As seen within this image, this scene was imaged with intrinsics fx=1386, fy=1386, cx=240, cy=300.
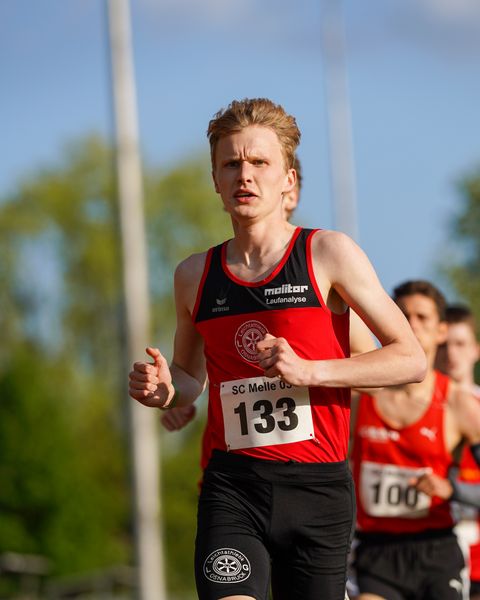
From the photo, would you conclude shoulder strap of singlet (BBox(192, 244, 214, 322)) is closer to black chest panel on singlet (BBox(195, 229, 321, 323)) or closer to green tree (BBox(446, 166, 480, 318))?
black chest panel on singlet (BBox(195, 229, 321, 323))

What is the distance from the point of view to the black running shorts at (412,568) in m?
7.39

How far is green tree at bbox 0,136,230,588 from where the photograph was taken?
154ft

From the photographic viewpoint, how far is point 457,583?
7414 mm

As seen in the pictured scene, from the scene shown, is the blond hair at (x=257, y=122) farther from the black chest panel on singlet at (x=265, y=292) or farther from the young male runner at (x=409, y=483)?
the young male runner at (x=409, y=483)

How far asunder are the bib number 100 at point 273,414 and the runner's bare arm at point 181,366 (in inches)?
13.8

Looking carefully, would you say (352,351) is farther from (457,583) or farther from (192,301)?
(457,583)

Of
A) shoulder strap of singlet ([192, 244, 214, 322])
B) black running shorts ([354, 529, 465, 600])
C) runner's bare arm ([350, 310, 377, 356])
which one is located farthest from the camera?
black running shorts ([354, 529, 465, 600])

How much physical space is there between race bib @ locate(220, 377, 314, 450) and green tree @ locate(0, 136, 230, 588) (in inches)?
1571

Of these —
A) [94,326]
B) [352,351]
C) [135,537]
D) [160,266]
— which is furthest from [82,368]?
[352,351]

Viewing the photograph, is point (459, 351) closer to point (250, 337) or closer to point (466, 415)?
point (466, 415)

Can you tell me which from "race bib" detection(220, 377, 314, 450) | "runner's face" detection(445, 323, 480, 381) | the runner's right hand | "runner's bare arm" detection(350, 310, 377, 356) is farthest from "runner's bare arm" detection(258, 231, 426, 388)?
"runner's face" detection(445, 323, 480, 381)

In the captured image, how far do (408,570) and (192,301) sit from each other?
252 centimetres

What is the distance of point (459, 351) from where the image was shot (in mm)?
9820

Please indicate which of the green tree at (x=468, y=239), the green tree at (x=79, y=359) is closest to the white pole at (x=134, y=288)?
the green tree at (x=468, y=239)
